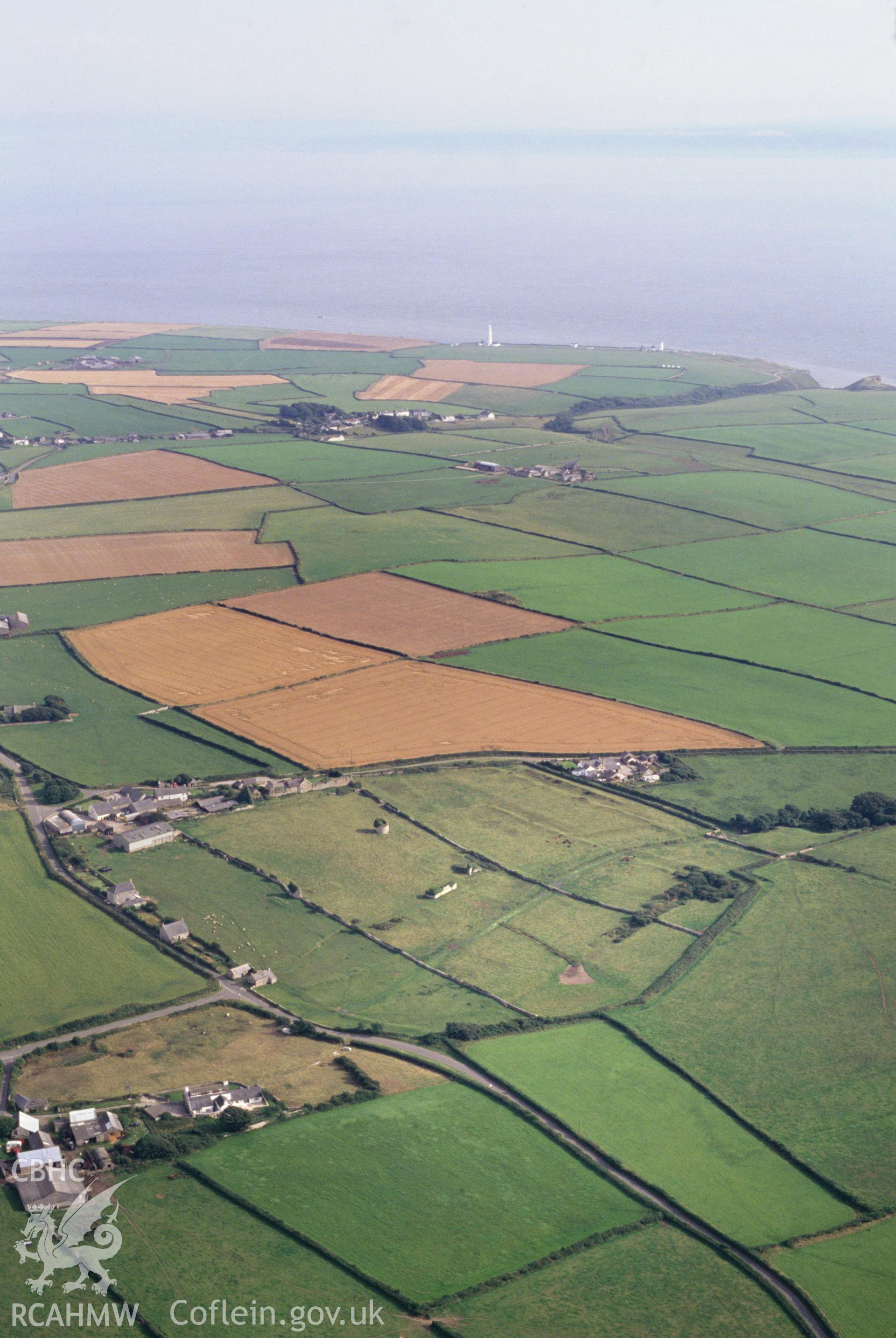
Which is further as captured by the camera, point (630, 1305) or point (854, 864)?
point (854, 864)

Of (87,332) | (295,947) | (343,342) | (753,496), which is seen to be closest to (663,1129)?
(295,947)

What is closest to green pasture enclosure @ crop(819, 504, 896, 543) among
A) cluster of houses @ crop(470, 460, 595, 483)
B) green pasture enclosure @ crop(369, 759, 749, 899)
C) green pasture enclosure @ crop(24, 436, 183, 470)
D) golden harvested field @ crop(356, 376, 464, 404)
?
cluster of houses @ crop(470, 460, 595, 483)

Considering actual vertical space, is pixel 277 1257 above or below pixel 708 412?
below

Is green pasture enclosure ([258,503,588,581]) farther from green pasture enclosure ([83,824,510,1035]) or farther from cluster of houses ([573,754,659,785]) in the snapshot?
green pasture enclosure ([83,824,510,1035])

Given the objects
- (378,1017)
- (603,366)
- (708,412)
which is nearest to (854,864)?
(378,1017)

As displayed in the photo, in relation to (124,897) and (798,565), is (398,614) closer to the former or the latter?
(798,565)

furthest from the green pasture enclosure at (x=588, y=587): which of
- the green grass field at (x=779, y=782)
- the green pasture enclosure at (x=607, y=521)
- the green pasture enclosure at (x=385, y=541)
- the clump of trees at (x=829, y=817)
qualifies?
the clump of trees at (x=829, y=817)

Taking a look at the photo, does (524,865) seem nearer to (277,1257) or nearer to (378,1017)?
(378,1017)
